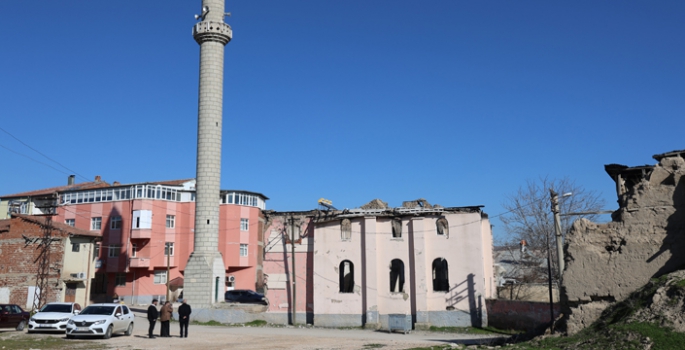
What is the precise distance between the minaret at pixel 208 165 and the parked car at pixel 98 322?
1136 cm

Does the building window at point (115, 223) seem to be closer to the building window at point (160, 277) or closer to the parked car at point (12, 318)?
the building window at point (160, 277)

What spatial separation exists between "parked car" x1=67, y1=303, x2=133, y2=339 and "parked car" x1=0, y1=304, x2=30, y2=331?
17.2 feet

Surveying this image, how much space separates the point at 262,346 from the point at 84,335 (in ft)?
21.3

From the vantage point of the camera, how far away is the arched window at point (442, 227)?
31.4 m

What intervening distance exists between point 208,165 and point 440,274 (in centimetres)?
1526

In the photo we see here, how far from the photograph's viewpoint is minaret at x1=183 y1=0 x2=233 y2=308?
3397 cm

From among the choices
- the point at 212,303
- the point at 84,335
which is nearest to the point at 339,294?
the point at 212,303

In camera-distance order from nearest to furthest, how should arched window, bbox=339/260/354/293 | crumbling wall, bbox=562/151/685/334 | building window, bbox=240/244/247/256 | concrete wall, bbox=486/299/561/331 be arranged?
crumbling wall, bbox=562/151/685/334 → concrete wall, bbox=486/299/561/331 → arched window, bbox=339/260/354/293 → building window, bbox=240/244/247/256

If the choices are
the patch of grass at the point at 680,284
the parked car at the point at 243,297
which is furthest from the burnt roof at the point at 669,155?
the parked car at the point at 243,297

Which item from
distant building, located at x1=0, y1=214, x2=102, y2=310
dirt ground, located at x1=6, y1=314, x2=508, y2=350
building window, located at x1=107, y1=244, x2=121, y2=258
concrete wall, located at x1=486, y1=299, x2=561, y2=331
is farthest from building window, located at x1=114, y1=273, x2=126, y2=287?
concrete wall, located at x1=486, y1=299, x2=561, y2=331

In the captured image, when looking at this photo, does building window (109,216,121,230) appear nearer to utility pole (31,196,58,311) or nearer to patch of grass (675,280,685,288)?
utility pole (31,196,58,311)

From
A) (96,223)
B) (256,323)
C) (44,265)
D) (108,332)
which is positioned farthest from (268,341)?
(96,223)

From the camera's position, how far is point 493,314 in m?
29.5

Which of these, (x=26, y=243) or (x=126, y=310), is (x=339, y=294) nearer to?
(x=126, y=310)
